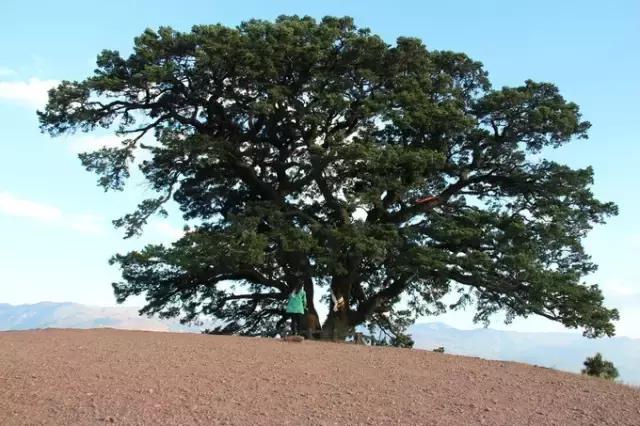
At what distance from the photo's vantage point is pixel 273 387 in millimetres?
10477

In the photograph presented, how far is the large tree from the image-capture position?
19.0 meters

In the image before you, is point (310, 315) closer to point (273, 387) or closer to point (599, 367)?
point (599, 367)

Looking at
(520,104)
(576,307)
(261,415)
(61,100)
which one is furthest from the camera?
(520,104)

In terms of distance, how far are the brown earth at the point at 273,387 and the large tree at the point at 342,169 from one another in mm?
5268

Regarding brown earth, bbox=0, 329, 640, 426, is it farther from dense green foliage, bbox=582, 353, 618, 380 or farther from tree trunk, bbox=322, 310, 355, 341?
tree trunk, bbox=322, 310, 355, 341

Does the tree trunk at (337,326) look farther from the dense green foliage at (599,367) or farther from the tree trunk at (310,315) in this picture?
the dense green foliage at (599,367)

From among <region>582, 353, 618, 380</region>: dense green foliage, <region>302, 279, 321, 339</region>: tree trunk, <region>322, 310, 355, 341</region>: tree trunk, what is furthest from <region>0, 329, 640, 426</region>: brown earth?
<region>302, 279, 321, 339</region>: tree trunk

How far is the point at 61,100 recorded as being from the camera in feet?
65.3

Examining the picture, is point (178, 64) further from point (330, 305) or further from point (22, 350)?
point (22, 350)

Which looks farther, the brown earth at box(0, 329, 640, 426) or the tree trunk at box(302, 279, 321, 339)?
the tree trunk at box(302, 279, 321, 339)

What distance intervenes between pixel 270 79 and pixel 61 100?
6.42 metres

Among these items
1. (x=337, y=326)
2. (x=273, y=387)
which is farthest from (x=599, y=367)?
(x=273, y=387)

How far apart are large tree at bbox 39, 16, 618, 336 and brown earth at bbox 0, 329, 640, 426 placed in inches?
207

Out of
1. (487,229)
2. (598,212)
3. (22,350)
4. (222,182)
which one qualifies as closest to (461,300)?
(487,229)
